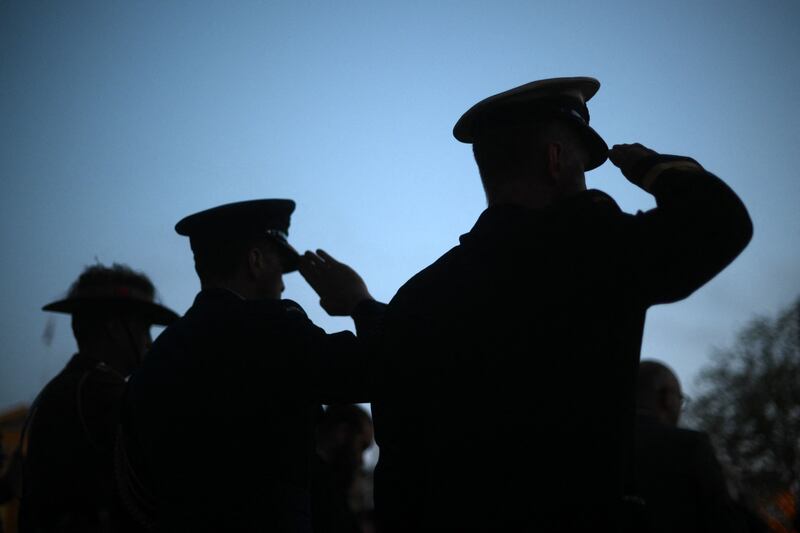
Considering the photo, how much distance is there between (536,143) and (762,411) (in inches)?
1572

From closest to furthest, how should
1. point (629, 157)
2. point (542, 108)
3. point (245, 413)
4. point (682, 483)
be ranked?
point (629, 157) < point (542, 108) < point (245, 413) < point (682, 483)

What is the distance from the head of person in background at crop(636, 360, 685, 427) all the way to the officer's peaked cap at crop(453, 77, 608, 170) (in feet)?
10.0

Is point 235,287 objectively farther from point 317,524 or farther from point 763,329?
point 763,329

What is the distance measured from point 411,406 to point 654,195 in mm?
910

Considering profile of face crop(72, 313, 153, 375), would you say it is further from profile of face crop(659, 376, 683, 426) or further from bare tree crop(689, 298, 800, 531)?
bare tree crop(689, 298, 800, 531)

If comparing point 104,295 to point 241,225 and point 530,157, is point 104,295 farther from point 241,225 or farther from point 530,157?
point 530,157

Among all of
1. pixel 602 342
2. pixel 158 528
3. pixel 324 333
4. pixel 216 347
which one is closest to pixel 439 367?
pixel 602 342

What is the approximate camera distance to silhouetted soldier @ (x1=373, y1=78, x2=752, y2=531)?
1841mm

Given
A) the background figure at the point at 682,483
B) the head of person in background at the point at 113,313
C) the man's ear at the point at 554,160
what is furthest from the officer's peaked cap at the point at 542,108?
Result: the head of person in background at the point at 113,313

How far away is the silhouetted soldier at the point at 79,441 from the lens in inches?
149

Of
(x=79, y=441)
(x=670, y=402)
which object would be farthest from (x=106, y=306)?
(x=670, y=402)

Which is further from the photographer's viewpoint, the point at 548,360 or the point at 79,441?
the point at 79,441

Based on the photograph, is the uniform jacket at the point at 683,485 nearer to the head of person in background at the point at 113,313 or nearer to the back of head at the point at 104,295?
the head of person in background at the point at 113,313

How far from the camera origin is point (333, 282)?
3094mm
